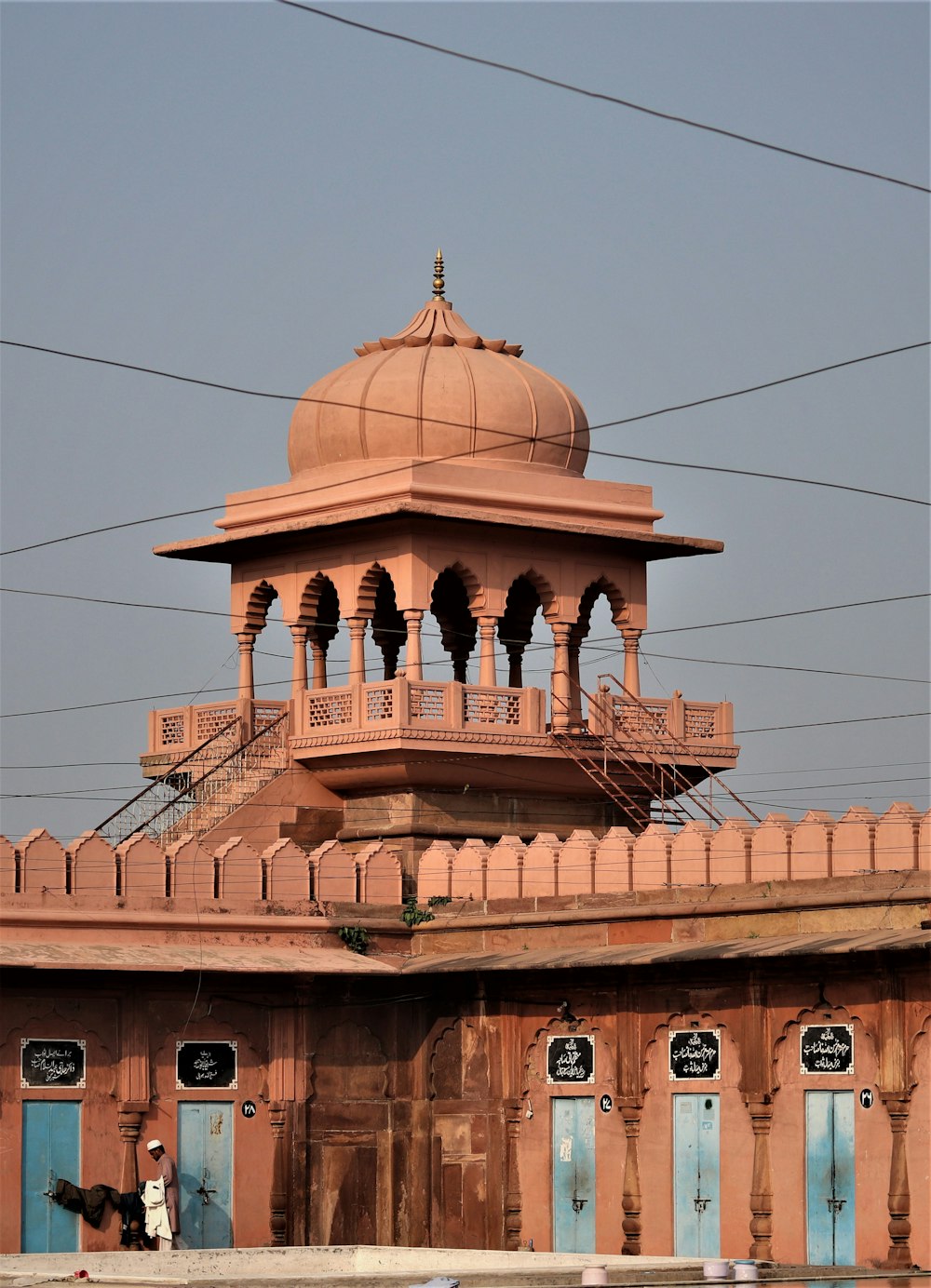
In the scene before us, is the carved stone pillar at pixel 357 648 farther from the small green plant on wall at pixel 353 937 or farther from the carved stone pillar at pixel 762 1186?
the carved stone pillar at pixel 762 1186

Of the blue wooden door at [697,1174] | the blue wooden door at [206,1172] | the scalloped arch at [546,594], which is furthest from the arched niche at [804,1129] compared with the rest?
the scalloped arch at [546,594]

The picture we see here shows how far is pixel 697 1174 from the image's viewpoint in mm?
27031

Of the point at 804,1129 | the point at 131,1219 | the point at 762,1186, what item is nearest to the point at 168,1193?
the point at 131,1219

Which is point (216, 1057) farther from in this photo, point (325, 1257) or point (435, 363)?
point (435, 363)

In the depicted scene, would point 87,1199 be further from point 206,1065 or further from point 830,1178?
point 830,1178

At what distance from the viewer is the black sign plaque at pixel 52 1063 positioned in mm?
28109

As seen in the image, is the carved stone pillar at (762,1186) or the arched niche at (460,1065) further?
the arched niche at (460,1065)

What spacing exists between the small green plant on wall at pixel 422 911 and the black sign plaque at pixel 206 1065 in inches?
99.1

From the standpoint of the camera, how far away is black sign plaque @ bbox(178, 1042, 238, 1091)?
94.6 feet

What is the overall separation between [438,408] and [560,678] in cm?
342

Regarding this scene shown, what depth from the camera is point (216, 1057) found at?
2900 centimetres

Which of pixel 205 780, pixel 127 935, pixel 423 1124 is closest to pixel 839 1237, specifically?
pixel 423 1124

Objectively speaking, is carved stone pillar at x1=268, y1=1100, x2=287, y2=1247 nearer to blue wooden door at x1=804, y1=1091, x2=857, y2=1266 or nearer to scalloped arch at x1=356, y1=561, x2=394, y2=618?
blue wooden door at x1=804, y1=1091, x2=857, y2=1266

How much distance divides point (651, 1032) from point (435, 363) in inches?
385
